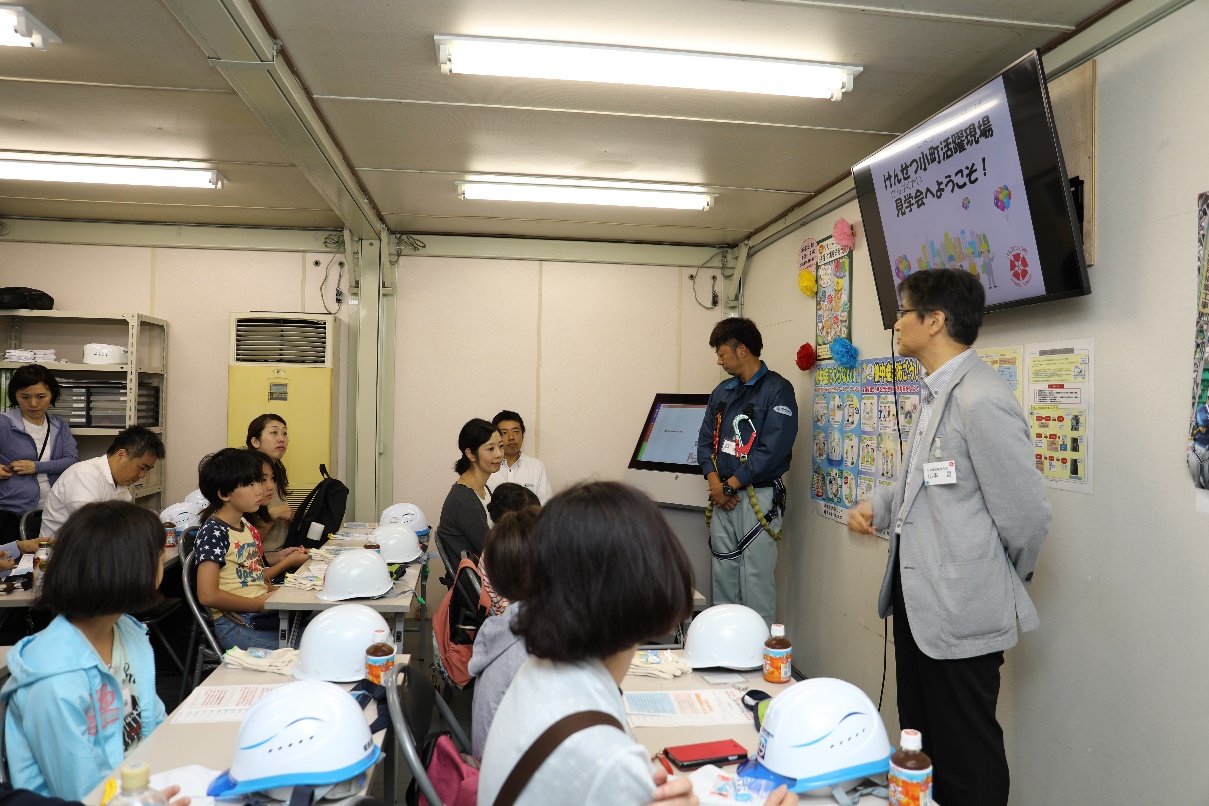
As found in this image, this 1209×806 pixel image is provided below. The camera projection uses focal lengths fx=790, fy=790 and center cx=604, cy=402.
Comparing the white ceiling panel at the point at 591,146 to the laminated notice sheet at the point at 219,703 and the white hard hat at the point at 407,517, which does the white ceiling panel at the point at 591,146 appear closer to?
the white hard hat at the point at 407,517

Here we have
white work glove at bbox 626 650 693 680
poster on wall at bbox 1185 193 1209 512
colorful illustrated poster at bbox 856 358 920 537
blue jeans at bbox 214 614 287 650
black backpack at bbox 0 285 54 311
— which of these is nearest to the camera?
poster on wall at bbox 1185 193 1209 512

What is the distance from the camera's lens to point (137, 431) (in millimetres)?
4031

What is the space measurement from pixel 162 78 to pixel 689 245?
367 cm

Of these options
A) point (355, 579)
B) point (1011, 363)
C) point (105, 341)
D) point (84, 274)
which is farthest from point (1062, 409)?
point (84, 274)

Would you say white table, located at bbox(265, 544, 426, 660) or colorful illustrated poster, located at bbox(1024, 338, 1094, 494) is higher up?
colorful illustrated poster, located at bbox(1024, 338, 1094, 494)

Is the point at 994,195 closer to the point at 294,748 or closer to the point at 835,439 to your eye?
the point at 835,439

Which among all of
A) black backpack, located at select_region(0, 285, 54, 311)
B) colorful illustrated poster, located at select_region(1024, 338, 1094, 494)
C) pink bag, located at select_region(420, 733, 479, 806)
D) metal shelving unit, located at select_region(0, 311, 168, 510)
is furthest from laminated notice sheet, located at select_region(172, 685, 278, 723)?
black backpack, located at select_region(0, 285, 54, 311)

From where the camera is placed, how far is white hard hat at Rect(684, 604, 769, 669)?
7.41ft

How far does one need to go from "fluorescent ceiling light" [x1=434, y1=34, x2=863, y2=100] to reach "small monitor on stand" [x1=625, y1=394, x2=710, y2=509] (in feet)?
7.82

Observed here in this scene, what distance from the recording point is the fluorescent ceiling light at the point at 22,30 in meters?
2.56

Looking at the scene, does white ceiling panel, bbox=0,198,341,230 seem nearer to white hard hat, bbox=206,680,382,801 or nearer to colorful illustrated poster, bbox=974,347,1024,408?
colorful illustrated poster, bbox=974,347,1024,408

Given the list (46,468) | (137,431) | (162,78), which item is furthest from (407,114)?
(46,468)

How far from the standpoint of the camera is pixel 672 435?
527 cm

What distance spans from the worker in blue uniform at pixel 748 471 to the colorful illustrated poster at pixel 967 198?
1285 mm
